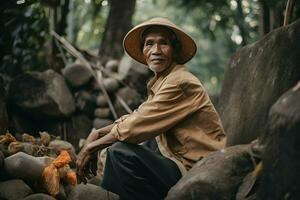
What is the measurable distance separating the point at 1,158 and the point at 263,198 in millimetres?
2346

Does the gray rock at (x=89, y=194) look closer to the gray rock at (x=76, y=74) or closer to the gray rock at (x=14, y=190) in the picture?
the gray rock at (x=14, y=190)

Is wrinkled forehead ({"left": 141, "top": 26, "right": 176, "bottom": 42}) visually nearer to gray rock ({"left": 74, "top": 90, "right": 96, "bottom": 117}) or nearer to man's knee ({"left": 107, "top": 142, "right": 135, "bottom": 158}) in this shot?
man's knee ({"left": 107, "top": 142, "right": 135, "bottom": 158})

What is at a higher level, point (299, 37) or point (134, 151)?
point (299, 37)

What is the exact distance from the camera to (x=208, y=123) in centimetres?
352

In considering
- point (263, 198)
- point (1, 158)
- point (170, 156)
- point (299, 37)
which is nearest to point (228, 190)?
point (263, 198)

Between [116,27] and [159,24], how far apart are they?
195 inches

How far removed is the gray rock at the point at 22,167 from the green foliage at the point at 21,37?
317 centimetres

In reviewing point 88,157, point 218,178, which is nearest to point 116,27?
point 88,157

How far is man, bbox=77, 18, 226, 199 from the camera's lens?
3252 millimetres

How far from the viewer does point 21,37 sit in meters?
7.27

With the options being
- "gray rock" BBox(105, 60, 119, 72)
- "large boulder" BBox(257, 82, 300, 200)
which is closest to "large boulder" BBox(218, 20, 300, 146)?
"large boulder" BBox(257, 82, 300, 200)

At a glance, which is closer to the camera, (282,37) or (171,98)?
(171,98)

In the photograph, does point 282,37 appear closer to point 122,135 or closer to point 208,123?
point 208,123

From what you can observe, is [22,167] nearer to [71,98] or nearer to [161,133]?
[161,133]
